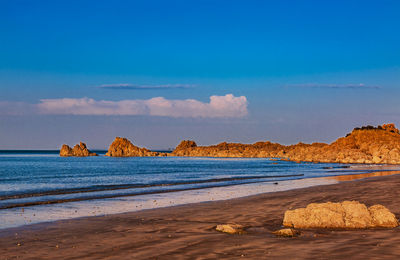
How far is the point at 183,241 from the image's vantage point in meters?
12.3

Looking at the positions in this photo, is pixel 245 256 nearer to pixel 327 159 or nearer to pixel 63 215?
pixel 63 215

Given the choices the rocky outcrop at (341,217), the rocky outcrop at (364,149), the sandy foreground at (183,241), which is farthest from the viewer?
the rocky outcrop at (364,149)

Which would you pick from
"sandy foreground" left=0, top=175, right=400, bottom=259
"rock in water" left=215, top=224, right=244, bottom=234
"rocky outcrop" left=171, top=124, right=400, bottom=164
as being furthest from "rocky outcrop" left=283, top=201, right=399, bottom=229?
"rocky outcrop" left=171, top=124, right=400, bottom=164

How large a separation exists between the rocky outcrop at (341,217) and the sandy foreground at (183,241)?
614 millimetres

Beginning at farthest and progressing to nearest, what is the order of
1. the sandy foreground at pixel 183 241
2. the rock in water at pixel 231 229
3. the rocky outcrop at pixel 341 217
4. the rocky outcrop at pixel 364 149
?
the rocky outcrop at pixel 364 149
the rocky outcrop at pixel 341 217
the rock in water at pixel 231 229
the sandy foreground at pixel 183 241

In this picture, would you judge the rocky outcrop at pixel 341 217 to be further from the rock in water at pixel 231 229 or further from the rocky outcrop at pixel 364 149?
the rocky outcrop at pixel 364 149

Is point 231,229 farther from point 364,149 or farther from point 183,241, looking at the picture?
point 364,149

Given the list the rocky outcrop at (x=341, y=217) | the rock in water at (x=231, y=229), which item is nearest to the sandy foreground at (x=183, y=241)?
the rock in water at (x=231, y=229)

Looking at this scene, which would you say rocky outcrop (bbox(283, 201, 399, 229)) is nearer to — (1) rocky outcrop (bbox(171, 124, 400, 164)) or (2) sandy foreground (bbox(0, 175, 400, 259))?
(2) sandy foreground (bbox(0, 175, 400, 259))

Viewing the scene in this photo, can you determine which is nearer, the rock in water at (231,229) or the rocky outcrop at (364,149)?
the rock in water at (231,229)

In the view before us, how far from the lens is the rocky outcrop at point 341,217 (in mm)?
13812

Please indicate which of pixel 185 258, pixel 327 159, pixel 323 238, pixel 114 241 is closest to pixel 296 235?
pixel 323 238

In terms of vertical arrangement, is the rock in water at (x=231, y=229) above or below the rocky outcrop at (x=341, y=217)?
below

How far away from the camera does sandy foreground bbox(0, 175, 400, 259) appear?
1041 centimetres
